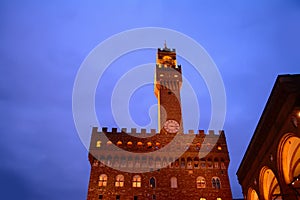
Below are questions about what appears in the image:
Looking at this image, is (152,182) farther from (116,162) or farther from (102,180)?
(102,180)

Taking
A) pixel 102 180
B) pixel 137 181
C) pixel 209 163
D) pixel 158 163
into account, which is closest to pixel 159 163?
pixel 158 163

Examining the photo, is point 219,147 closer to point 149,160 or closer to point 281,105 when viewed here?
point 149,160

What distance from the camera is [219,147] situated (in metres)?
39.5

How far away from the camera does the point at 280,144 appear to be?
687 inches

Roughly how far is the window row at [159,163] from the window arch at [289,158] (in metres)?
20.4

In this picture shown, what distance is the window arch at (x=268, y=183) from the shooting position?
2109cm

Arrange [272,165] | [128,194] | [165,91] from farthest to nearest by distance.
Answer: [165,91] → [128,194] → [272,165]

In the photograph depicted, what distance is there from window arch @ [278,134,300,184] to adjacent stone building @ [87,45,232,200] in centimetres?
1906

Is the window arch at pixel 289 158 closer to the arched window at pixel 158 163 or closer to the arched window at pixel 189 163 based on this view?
the arched window at pixel 189 163

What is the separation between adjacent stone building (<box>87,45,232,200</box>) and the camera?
3525 centimetres

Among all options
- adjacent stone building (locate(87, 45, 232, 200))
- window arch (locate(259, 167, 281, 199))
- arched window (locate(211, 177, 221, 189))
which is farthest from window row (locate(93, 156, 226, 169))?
window arch (locate(259, 167, 281, 199))

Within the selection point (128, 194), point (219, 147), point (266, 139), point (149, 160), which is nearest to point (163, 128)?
point (149, 160)

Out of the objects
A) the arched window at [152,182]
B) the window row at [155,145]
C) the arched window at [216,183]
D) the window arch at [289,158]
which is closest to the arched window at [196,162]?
the window row at [155,145]

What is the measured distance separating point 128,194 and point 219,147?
14.1 meters
